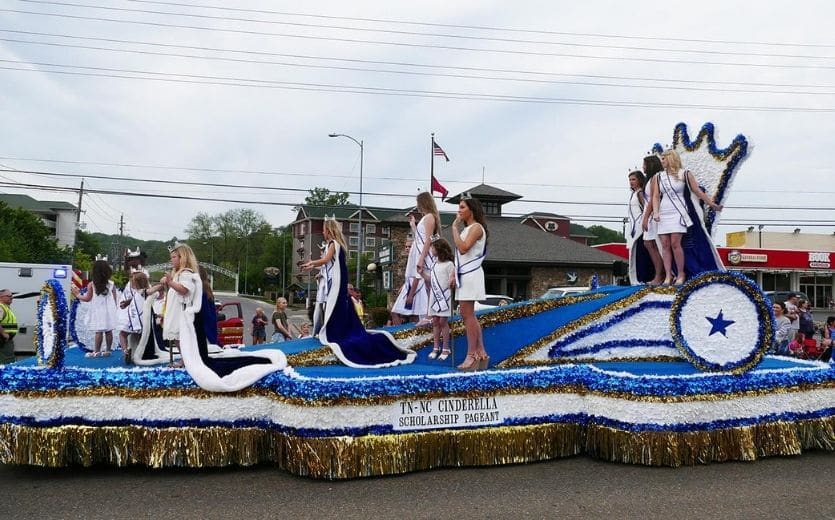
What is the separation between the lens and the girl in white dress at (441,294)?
240 inches

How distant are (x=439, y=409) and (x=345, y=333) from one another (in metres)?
1.65

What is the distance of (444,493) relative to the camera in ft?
14.7

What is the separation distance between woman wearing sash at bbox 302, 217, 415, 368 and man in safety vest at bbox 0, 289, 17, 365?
567 cm

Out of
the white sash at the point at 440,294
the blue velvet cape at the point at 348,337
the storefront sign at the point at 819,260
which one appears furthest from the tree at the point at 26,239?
the storefront sign at the point at 819,260

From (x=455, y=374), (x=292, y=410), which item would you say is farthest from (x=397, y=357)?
(x=292, y=410)

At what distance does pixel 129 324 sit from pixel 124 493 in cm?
348

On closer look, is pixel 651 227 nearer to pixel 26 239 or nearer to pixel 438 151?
pixel 438 151

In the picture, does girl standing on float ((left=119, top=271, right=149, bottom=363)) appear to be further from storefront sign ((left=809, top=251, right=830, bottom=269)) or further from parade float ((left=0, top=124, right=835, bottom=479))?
storefront sign ((left=809, top=251, right=830, bottom=269))

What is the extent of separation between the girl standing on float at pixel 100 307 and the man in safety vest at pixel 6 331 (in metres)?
2.31

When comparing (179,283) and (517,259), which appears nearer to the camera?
(179,283)

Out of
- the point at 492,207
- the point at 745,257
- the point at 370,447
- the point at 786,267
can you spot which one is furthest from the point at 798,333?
the point at 786,267

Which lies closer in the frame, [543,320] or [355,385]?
[355,385]

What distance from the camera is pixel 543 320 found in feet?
22.1

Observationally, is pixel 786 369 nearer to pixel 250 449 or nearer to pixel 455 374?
pixel 455 374
